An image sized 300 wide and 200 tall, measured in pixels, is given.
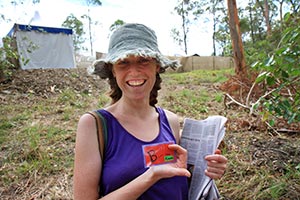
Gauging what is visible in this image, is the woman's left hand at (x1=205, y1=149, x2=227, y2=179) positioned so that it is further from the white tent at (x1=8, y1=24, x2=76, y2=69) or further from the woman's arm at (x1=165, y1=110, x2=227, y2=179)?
the white tent at (x1=8, y1=24, x2=76, y2=69)

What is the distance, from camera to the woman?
0.83 meters

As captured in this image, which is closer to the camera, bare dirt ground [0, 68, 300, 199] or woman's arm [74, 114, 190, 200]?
woman's arm [74, 114, 190, 200]

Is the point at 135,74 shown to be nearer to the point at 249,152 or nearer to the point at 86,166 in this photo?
the point at 86,166

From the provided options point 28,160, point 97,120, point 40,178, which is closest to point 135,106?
point 97,120

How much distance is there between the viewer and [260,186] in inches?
64.4

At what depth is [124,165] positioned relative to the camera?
864 mm

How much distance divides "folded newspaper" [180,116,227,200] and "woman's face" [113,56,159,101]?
296 millimetres

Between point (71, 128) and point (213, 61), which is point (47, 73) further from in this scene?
point (213, 61)

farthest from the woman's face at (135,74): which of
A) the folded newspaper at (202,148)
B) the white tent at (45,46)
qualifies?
the white tent at (45,46)

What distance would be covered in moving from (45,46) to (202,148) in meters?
9.20

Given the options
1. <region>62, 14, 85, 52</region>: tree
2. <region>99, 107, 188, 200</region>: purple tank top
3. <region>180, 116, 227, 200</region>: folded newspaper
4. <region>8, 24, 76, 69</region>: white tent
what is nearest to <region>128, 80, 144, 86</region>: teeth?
<region>99, 107, 188, 200</region>: purple tank top

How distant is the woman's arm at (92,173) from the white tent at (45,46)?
839 cm

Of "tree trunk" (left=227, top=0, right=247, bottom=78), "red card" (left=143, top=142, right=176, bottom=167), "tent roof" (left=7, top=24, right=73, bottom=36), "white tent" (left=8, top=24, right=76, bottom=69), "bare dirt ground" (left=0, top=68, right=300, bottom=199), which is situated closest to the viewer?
"red card" (left=143, top=142, right=176, bottom=167)

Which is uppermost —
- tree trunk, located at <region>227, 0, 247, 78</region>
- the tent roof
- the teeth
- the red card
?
the tent roof
